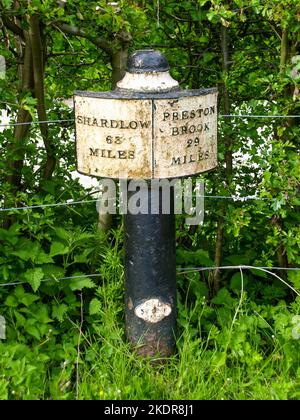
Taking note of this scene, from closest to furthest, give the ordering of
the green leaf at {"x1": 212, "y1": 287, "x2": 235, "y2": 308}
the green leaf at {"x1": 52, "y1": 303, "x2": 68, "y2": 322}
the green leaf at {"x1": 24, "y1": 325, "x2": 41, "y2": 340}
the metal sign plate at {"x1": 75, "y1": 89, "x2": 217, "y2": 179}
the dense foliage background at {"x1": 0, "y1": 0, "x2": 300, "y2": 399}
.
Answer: the metal sign plate at {"x1": 75, "y1": 89, "x2": 217, "y2": 179} < the dense foliage background at {"x1": 0, "y1": 0, "x2": 300, "y2": 399} < the green leaf at {"x1": 24, "y1": 325, "x2": 41, "y2": 340} < the green leaf at {"x1": 52, "y1": 303, "x2": 68, "y2": 322} < the green leaf at {"x1": 212, "y1": 287, "x2": 235, "y2": 308}

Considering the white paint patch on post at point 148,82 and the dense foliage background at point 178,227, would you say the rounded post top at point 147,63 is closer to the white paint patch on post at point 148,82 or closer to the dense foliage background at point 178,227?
the white paint patch on post at point 148,82

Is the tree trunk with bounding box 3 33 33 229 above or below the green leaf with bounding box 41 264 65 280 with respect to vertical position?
above

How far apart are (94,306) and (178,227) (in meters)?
0.86

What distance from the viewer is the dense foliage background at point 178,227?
3.22 m

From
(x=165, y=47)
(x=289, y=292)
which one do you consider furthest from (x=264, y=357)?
(x=165, y=47)

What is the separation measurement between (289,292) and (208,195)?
2.25ft

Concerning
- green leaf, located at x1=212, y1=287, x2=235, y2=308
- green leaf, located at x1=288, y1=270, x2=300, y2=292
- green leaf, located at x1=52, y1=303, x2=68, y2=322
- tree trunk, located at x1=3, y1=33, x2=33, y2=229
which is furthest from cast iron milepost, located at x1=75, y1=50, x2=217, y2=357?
tree trunk, located at x1=3, y1=33, x2=33, y2=229

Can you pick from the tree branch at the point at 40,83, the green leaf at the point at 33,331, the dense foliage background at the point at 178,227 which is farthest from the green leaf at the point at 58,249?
the tree branch at the point at 40,83

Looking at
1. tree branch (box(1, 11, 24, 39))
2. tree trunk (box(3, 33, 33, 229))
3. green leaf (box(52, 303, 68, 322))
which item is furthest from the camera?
tree trunk (box(3, 33, 33, 229))

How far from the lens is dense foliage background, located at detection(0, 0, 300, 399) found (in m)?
3.22

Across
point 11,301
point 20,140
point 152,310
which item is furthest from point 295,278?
point 20,140

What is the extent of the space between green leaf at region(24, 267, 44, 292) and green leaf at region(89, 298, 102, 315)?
0.91 feet

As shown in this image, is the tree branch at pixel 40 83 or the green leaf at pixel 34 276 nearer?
the green leaf at pixel 34 276

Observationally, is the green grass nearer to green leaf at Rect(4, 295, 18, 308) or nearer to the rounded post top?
A: green leaf at Rect(4, 295, 18, 308)
